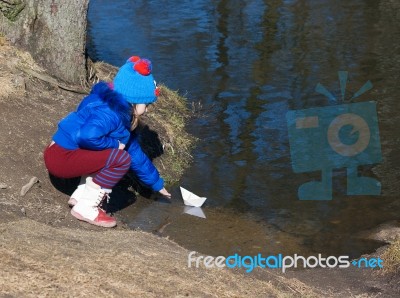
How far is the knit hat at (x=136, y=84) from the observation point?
247 inches

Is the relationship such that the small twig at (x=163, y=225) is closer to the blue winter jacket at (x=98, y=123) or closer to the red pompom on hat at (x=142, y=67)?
the blue winter jacket at (x=98, y=123)

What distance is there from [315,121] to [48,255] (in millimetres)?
4737

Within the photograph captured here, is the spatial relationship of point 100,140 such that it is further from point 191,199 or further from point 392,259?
point 392,259

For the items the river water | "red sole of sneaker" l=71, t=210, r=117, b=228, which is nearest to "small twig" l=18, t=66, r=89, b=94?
the river water

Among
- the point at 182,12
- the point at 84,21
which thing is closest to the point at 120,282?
the point at 84,21

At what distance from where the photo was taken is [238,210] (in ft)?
23.5

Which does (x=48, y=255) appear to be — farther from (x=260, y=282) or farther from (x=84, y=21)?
(x=84, y=21)

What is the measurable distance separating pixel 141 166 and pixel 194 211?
700mm

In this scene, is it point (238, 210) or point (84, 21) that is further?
point (84, 21)

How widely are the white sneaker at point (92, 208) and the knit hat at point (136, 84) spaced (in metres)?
0.70

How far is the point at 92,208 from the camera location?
6.27m

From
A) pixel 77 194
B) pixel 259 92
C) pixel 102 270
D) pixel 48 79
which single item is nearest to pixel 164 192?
pixel 77 194

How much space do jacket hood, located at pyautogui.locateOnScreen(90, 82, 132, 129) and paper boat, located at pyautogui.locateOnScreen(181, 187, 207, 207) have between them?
1.21 meters

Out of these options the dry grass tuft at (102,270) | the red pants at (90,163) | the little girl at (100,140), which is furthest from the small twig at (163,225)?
the dry grass tuft at (102,270)
